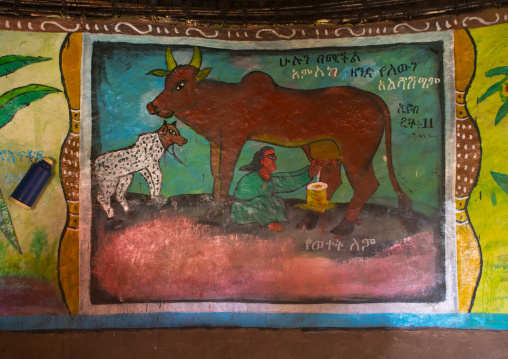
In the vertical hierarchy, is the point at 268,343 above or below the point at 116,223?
below

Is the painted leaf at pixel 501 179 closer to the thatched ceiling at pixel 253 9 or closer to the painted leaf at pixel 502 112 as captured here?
the painted leaf at pixel 502 112

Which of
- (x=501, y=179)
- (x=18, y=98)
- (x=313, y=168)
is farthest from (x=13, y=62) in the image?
(x=501, y=179)

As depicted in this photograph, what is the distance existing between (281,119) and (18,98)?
6.29 ft

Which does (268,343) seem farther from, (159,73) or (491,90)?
(491,90)

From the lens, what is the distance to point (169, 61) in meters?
3.36

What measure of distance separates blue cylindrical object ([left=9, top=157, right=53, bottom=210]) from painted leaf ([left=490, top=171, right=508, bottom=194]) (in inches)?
126

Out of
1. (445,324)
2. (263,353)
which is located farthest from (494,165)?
(263,353)

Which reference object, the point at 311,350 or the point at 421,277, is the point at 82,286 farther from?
the point at 421,277

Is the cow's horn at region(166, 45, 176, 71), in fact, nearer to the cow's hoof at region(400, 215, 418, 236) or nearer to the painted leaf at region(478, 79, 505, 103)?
the cow's hoof at region(400, 215, 418, 236)


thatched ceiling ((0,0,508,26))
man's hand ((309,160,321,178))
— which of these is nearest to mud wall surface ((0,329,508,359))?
man's hand ((309,160,321,178))

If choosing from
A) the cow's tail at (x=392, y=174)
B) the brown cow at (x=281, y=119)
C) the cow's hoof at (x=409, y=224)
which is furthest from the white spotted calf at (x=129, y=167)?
the cow's hoof at (x=409, y=224)

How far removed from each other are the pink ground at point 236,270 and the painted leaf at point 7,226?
573 millimetres

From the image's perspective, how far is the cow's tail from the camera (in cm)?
328

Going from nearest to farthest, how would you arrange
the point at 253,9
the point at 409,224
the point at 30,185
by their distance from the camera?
1. the point at 30,185
2. the point at 409,224
3. the point at 253,9
